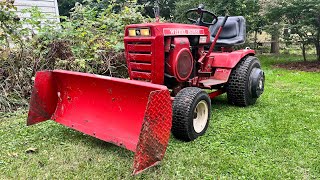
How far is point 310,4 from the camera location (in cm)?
808

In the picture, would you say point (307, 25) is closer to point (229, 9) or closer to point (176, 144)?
point (229, 9)

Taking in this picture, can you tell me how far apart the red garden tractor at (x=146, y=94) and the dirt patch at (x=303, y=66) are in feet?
15.9

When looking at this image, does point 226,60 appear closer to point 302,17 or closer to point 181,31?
point 181,31

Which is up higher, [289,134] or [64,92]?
→ [64,92]

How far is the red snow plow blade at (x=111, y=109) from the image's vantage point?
2.52 meters

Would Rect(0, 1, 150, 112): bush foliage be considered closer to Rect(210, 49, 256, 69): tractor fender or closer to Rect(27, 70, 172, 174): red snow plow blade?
Rect(27, 70, 172, 174): red snow plow blade

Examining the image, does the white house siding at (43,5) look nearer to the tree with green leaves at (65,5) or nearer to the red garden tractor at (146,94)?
the red garden tractor at (146,94)

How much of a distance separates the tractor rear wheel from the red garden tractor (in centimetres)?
2

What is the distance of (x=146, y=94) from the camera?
290 cm

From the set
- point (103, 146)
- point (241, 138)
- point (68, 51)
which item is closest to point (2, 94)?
point (68, 51)

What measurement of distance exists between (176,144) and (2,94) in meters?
2.98

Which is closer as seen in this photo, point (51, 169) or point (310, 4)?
point (51, 169)

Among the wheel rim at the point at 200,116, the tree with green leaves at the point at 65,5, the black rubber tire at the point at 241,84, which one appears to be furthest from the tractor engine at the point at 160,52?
the tree with green leaves at the point at 65,5

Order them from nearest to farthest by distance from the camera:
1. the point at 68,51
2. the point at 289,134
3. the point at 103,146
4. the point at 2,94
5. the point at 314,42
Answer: the point at 103,146 < the point at 289,134 < the point at 2,94 < the point at 68,51 < the point at 314,42
